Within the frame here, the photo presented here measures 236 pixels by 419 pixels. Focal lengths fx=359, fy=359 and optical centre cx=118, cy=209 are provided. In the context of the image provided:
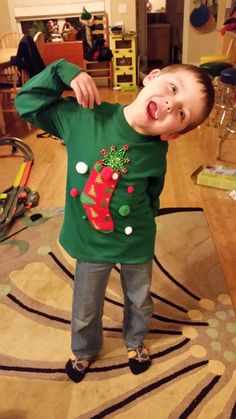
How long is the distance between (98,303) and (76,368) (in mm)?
299

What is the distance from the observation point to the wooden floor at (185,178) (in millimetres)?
1907

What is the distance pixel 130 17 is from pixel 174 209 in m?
4.04

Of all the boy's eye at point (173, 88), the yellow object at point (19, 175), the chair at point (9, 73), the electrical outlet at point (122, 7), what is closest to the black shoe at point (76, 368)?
the boy's eye at point (173, 88)

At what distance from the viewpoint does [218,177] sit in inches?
94.4

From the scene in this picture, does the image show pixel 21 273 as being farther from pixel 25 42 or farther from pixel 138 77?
pixel 138 77

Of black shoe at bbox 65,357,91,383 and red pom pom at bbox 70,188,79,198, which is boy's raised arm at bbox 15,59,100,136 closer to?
red pom pom at bbox 70,188,79,198

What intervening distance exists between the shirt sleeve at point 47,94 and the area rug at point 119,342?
843 mm

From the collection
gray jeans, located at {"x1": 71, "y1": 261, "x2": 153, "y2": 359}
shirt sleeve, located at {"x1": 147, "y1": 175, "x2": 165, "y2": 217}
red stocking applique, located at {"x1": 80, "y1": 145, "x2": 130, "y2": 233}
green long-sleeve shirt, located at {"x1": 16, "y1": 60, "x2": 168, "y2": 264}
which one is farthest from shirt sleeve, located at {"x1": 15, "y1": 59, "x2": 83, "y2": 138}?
gray jeans, located at {"x1": 71, "y1": 261, "x2": 153, "y2": 359}

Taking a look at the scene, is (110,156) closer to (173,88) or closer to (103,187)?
(103,187)

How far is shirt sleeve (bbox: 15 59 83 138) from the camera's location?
0.84 m

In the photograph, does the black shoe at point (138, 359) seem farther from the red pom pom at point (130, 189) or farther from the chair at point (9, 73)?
the chair at point (9, 73)

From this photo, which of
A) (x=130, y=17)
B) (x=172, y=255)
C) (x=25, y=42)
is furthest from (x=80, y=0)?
(x=172, y=255)

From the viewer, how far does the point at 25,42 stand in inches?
122

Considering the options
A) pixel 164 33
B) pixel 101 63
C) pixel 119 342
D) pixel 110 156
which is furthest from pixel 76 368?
pixel 164 33
